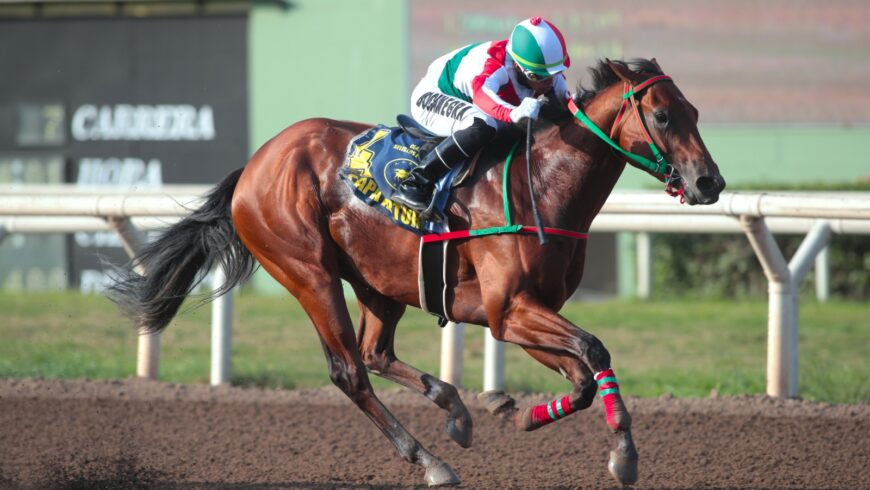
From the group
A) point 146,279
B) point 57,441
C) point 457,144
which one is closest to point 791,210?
point 457,144

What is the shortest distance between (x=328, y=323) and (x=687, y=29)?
8033mm

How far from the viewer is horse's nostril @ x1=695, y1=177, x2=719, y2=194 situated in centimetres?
396

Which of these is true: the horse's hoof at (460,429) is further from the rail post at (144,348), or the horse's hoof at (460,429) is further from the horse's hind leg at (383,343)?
the rail post at (144,348)

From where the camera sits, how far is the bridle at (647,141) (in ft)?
13.4

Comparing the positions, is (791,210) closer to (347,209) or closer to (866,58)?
(347,209)

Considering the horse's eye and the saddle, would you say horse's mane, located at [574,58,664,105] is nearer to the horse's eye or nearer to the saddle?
the horse's eye

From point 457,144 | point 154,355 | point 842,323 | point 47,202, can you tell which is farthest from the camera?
point 842,323

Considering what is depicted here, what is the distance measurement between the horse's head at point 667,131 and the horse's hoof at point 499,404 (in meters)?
1.08

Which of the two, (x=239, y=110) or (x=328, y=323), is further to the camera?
(x=239, y=110)

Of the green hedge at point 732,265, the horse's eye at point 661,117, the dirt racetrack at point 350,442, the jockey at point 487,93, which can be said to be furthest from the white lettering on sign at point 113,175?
the horse's eye at point 661,117

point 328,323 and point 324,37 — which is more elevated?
point 324,37

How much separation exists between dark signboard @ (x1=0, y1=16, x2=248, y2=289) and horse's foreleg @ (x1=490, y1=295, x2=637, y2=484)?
8090mm

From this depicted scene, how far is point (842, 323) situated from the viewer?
30.2 ft

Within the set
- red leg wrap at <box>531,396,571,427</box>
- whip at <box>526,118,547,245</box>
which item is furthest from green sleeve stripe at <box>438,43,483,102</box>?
red leg wrap at <box>531,396,571,427</box>
